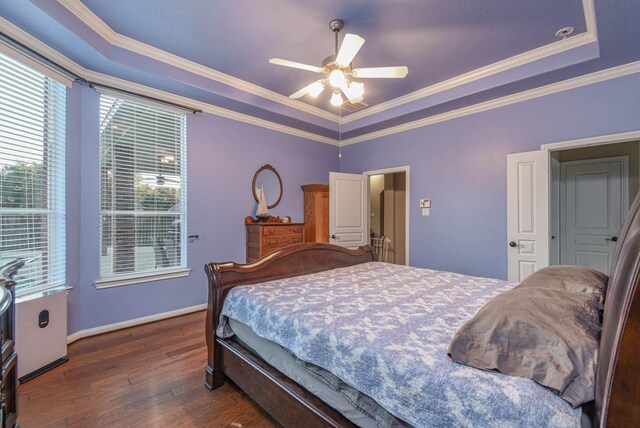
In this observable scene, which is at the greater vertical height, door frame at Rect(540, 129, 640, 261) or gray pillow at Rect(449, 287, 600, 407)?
door frame at Rect(540, 129, 640, 261)

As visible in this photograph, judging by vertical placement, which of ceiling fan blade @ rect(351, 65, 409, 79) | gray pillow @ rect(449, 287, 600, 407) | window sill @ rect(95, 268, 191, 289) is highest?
ceiling fan blade @ rect(351, 65, 409, 79)

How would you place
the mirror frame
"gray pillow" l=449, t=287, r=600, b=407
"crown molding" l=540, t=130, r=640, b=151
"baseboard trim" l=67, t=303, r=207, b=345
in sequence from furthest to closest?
the mirror frame → "baseboard trim" l=67, t=303, r=207, b=345 → "crown molding" l=540, t=130, r=640, b=151 → "gray pillow" l=449, t=287, r=600, b=407

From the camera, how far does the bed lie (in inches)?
29.2

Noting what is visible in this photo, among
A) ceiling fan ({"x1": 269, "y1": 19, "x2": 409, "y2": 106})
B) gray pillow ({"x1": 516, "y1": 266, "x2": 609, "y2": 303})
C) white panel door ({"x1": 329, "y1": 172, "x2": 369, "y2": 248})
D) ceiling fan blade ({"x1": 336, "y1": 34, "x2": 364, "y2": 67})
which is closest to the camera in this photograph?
gray pillow ({"x1": 516, "y1": 266, "x2": 609, "y2": 303})

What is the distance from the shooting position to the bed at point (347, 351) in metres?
0.74

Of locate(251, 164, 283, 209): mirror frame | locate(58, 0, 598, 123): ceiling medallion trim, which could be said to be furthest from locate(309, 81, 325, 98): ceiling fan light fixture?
locate(251, 164, 283, 209): mirror frame

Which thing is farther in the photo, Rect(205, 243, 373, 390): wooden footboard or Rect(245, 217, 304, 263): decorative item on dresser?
Rect(245, 217, 304, 263): decorative item on dresser

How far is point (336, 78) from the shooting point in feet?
7.52

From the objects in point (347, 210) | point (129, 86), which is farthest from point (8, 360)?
point (347, 210)

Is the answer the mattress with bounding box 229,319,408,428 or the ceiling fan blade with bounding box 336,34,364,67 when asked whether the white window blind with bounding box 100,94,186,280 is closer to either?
the mattress with bounding box 229,319,408,428

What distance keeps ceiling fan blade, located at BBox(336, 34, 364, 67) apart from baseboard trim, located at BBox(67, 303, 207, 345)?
3155mm

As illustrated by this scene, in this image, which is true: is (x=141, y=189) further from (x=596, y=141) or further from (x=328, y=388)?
(x=596, y=141)

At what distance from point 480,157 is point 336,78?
2.25 meters

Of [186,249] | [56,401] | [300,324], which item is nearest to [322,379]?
[300,324]
